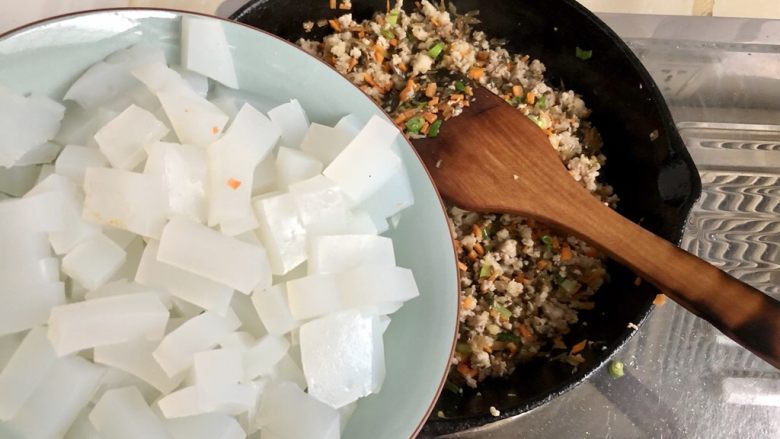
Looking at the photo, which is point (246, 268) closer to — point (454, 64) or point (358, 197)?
point (358, 197)

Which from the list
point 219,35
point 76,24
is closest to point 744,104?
point 219,35

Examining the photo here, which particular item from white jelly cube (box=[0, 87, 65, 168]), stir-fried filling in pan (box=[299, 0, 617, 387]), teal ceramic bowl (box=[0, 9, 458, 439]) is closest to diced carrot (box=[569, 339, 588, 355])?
stir-fried filling in pan (box=[299, 0, 617, 387])

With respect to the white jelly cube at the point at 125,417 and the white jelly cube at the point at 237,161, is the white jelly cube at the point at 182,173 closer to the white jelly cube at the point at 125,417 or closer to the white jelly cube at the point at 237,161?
the white jelly cube at the point at 237,161

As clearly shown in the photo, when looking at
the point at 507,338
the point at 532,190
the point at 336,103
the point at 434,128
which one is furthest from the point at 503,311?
the point at 336,103

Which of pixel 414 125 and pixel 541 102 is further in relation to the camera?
pixel 541 102

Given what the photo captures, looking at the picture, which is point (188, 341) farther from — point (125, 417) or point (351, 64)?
point (351, 64)

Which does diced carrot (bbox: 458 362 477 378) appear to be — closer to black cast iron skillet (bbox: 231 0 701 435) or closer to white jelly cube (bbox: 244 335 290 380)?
black cast iron skillet (bbox: 231 0 701 435)
